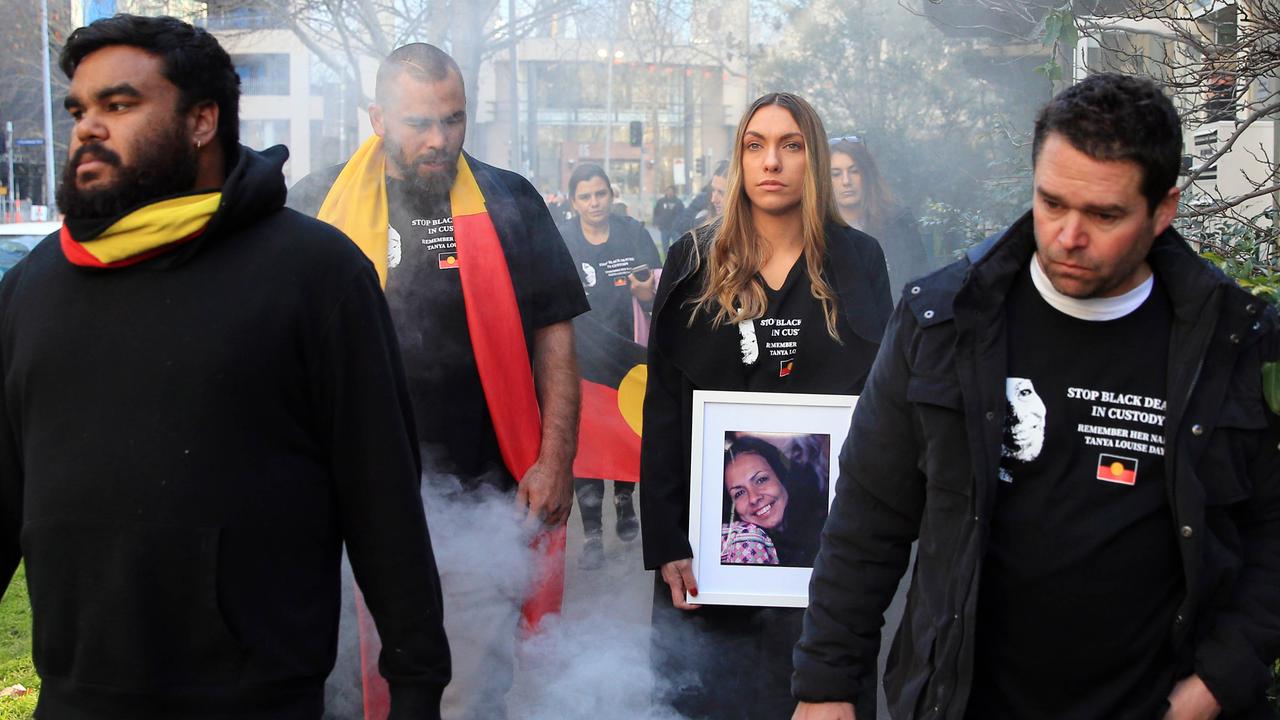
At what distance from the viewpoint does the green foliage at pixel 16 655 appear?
4422 millimetres

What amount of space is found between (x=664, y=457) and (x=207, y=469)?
151cm

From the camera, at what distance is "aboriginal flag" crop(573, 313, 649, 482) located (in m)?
4.99

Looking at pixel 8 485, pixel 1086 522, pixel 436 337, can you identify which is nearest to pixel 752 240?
pixel 436 337

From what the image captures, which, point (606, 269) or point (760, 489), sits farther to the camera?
point (606, 269)

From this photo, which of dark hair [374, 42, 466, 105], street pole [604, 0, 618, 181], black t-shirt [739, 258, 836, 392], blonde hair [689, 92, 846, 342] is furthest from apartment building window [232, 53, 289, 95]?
black t-shirt [739, 258, 836, 392]

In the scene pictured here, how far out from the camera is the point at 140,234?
194 centimetres

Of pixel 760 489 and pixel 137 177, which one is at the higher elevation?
pixel 137 177

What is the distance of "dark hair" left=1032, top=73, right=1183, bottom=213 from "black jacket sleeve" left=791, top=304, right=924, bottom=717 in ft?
1.32

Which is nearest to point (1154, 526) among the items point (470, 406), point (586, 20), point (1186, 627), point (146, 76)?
point (1186, 627)

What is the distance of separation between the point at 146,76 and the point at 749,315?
5.31ft

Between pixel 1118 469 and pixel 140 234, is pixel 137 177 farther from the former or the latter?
pixel 1118 469

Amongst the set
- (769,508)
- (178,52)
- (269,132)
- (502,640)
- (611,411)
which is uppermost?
(178,52)

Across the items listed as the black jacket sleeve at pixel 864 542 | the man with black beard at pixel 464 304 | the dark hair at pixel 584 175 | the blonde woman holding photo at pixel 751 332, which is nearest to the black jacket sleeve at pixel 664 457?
the blonde woman holding photo at pixel 751 332

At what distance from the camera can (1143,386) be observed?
199cm
